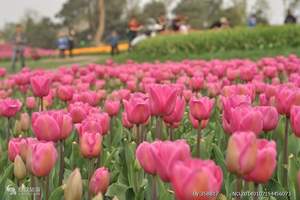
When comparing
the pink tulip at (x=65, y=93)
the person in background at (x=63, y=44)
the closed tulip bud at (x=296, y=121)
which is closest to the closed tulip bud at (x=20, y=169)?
the closed tulip bud at (x=296, y=121)

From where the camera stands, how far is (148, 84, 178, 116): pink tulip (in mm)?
2119

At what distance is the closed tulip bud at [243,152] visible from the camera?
1433 millimetres

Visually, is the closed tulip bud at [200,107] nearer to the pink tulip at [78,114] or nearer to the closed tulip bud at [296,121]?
the closed tulip bud at [296,121]

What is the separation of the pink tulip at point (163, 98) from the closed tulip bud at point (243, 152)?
26.9 inches

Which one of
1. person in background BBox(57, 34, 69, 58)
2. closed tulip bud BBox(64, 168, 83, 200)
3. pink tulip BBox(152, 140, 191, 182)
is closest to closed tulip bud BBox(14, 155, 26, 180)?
closed tulip bud BBox(64, 168, 83, 200)

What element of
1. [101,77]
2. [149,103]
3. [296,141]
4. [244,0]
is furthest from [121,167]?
[244,0]

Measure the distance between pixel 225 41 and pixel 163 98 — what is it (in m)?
15.4

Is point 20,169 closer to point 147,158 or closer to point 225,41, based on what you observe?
point 147,158

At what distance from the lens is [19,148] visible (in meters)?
2.15

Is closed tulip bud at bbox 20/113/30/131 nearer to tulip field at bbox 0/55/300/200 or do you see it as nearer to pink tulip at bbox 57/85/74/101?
tulip field at bbox 0/55/300/200

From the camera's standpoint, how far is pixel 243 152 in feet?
4.71

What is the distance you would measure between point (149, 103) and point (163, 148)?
32.8 inches

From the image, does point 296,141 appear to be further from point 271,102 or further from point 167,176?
point 167,176

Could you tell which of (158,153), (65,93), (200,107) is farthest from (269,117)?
(65,93)
